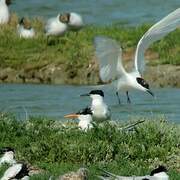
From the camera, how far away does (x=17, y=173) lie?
33.8 feet

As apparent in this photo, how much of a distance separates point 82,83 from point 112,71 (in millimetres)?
6688

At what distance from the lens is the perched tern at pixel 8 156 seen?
37.7 ft

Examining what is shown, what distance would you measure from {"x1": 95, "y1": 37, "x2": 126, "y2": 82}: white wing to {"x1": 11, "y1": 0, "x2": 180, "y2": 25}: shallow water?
430 inches

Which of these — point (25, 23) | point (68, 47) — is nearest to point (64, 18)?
point (25, 23)

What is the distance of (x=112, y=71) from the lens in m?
15.5

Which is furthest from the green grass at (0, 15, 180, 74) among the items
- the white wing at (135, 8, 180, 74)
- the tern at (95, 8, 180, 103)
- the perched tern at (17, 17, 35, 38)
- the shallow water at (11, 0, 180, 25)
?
the white wing at (135, 8, 180, 74)

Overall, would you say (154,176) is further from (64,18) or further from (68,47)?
(64,18)

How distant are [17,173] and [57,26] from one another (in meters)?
13.5

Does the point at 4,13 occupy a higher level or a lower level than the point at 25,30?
higher

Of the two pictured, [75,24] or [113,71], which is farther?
[75,24]

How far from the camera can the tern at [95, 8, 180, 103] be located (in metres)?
14.6

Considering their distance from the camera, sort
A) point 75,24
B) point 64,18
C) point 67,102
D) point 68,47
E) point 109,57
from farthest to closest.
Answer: point 64,18 → point 75,24 → point 68,47 → point 67,102 → point 109,57

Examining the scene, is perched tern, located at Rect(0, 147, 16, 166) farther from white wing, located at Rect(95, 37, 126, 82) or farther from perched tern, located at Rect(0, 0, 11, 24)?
perched tern, located at Rect(0, 0, 11, 24)

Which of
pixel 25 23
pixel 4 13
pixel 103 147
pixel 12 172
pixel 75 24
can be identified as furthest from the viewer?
pixel 4 13
